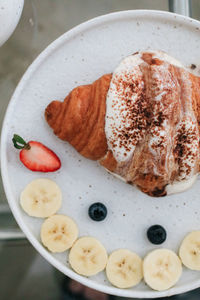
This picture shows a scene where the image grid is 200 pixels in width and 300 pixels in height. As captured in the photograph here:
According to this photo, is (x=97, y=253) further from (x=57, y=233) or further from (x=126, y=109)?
(x=126, y=109)

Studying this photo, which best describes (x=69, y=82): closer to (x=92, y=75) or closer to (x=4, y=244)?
(x=92, y=75)

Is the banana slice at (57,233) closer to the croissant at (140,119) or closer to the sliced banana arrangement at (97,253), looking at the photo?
the sliced banana arrangement at (97,253)

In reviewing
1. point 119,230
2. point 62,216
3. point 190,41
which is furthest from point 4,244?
point 190,41

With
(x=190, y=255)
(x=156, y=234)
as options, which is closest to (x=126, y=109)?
(x=156, y=234)

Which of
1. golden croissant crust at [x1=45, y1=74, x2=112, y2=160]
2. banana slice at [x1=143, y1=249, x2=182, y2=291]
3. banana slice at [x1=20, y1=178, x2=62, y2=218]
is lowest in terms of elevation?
banana slice at [x1=143, y1=249, x2=182, y2=291]

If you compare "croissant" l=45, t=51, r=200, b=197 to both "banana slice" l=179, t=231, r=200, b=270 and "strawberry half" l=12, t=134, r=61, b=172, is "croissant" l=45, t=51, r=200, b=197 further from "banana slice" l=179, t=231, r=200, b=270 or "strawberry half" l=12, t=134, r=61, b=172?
"banana slice" l=179, t=231, r=200, b=270

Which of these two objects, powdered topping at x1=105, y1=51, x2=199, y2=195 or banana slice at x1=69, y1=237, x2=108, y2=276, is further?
banana slice at x1=69, y1=237, x2=108, y2=276

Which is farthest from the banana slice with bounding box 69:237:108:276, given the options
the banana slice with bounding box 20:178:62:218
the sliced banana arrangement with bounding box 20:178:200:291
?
the banana slice with bounding box 20:178:62:218
